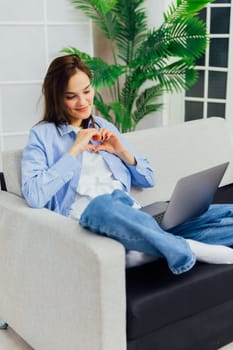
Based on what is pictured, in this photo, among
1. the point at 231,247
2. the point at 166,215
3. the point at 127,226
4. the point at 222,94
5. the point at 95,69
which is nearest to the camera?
the point at 127,226

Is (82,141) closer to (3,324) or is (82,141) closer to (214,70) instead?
(3,324)

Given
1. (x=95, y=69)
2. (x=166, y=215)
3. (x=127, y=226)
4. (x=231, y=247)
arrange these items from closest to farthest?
(x=127, y=226)
(x=166, y=215)
(x=231, y=247)
(x=95, y=69)

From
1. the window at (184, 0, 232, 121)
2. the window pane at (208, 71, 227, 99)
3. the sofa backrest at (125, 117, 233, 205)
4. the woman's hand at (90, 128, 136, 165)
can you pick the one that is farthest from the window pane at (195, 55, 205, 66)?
the woman's hand at (90, 128, 136, 165)

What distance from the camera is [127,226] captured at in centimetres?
168

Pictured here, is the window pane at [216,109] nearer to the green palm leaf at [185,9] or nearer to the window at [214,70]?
the window at [214,70]

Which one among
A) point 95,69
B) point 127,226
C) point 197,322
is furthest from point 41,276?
point 95,69

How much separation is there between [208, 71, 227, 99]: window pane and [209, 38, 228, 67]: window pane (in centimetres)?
7

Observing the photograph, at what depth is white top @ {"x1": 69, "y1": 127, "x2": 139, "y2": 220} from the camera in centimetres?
214

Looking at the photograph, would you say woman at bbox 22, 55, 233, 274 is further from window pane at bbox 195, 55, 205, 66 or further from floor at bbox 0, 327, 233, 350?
window pane at bbox 195, 55, 205, 66

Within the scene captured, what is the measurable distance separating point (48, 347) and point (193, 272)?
1.83 ft


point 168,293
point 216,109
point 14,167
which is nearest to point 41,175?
point 14,167

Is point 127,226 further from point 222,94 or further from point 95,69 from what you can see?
point 222,94

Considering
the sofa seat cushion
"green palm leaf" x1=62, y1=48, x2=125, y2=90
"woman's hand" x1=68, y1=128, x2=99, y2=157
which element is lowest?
the sofa seat cushion

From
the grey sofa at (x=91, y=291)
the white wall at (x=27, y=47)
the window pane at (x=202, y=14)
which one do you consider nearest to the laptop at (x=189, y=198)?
the grey sofa at (x=91, y=291)
